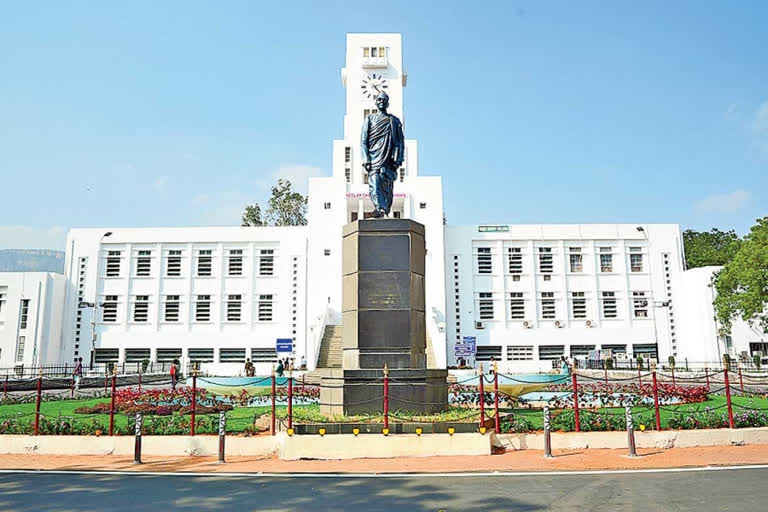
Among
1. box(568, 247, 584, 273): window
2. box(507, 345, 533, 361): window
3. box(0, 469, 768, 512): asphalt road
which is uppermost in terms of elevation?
box(568, 247, 584, 273): window

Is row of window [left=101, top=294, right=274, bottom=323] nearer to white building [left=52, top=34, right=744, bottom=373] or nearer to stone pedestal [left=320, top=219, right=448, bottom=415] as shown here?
white building [left=52, top=34, right=744, bottom=373]

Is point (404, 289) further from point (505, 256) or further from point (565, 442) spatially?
point (505, 256)

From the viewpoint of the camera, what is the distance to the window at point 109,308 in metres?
48.6

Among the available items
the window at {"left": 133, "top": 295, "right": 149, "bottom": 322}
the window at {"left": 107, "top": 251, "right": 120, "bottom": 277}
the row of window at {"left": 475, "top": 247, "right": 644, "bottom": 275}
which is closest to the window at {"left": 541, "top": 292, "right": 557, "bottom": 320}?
the row of window at {"left": 475, "top": 247, "right": 644, "bottom": 275}

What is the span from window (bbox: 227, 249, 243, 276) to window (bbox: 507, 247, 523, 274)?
2082 cm

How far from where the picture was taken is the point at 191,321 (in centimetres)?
4844

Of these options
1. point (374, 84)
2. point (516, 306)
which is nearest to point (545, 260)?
point (516, 306)

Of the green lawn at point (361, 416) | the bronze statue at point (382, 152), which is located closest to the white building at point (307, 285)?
the green lawn at point (361, 416)

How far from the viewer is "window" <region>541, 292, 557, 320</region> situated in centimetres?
4881

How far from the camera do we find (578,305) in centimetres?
4912

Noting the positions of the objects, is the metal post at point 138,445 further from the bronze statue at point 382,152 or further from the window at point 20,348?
the window at point 20,348

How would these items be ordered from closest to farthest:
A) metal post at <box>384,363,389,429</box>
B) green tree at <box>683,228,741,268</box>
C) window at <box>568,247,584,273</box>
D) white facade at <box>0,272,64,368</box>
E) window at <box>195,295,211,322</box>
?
metal post at <box>384,363,389,429</box> → white facade at <box>0,272,64,368</box> → window at <box>195,295,211,322</box> → window at <box>568,247,584,273</box> → green tree at <box>683,228,741,268</box>

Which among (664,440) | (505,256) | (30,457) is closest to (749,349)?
(505,256)

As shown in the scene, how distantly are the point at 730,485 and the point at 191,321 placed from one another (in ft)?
145
